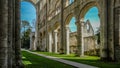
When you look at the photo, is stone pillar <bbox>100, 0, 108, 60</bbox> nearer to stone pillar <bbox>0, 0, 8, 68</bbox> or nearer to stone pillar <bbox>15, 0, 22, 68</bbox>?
stone pillar <bbox>15, 0, 22, 68</bbox>

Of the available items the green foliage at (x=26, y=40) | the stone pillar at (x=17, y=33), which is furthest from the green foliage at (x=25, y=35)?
the stone pillar at (x=17, y=33)

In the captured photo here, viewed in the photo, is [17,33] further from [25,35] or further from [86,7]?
[25,35]

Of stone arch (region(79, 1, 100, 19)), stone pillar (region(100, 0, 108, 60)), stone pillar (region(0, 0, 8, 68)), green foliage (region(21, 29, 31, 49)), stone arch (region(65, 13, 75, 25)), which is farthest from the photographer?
green foliage (region(21, 29, 31, 49))

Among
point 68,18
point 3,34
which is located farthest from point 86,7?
point 3,34

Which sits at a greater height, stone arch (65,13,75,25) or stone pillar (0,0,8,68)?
stone arch (65,13,75,25)

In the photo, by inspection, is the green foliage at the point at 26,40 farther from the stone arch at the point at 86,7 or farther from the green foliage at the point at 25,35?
the stone arch at the point at 86,7

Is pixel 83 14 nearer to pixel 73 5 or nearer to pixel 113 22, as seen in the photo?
pixel 73 5

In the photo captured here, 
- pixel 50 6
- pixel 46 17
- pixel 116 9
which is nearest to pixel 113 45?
pixel 116 9

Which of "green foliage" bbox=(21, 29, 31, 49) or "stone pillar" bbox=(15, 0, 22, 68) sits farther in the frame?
"green foliage" bbox=(21, 29, 31, 49)

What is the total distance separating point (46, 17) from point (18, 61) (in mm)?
36812

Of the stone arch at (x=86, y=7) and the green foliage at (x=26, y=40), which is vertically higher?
the stone arch at (x=86, y=7)

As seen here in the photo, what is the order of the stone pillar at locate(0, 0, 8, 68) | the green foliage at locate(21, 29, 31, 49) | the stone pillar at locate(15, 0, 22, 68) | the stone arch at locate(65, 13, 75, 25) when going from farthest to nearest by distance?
the green foliage at locate(21, 29, 31, 49) → the stone arch at locate(65, 13, 75, 25) → the stone pillar at locate(15, 0, 22, 68) → the stone pillar at locate(0, 0, 8, 68)

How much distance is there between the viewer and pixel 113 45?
762 inches

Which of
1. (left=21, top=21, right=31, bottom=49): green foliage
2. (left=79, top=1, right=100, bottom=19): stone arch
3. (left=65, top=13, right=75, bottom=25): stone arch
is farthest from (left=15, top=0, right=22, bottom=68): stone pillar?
(left=21, top=21, right=31, bottom=49): green foliage
